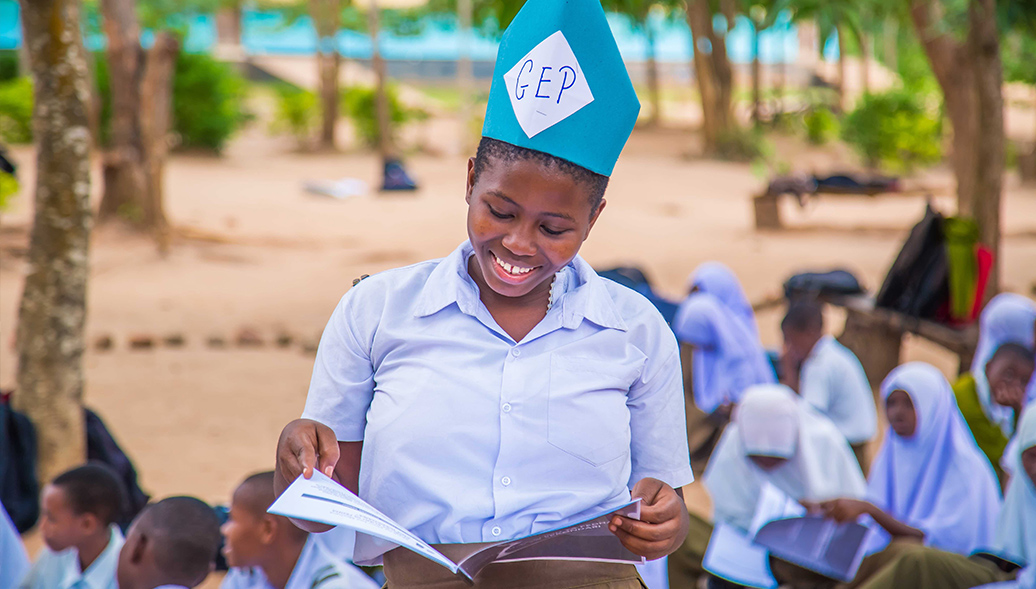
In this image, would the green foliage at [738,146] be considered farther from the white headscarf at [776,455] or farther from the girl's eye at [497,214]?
the girl's eye at [497,214]

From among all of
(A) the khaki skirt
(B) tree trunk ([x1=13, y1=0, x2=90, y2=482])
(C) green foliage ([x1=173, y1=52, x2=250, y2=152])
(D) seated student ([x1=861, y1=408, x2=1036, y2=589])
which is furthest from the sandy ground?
(A) the khaki skirt

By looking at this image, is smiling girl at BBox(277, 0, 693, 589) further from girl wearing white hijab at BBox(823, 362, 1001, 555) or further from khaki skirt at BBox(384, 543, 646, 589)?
girl wearing white hijab at BBox(823, 362, 1001, 555)

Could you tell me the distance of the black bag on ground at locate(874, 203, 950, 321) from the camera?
5.86 m

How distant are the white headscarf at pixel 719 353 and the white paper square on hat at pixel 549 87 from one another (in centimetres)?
406

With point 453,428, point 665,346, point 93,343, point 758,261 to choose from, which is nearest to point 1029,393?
point 665,346

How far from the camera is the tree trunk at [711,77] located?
62.7ft

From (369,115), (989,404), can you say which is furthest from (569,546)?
(369,115)

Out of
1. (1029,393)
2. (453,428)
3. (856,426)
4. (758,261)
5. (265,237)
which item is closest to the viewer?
(453,428)

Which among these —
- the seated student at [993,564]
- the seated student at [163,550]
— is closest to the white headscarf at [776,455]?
the seated student at [993,564]

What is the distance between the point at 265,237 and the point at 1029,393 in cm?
970

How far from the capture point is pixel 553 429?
134 cm

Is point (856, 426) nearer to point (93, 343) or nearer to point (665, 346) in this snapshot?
point (665, 346)

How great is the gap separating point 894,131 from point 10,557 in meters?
19.6

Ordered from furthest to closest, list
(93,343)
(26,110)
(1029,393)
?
(26,110) < (93,343) < (1029,393)
